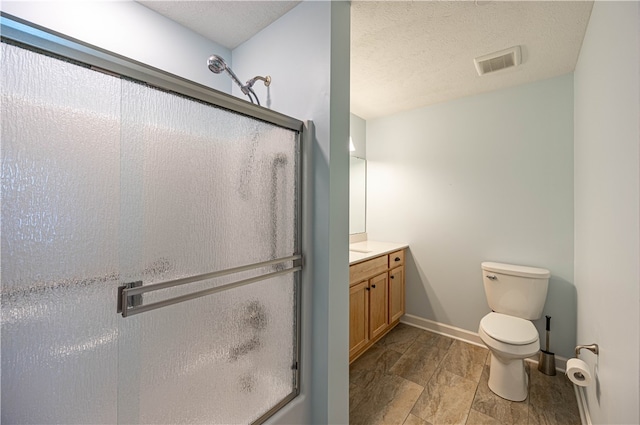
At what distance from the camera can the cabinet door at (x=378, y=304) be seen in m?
2.07

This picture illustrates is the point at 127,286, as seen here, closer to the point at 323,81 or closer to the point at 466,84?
the point at 323,81

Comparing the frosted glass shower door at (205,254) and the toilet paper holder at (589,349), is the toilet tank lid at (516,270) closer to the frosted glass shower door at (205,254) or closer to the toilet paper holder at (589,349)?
the toilet paper holder at (589,349)

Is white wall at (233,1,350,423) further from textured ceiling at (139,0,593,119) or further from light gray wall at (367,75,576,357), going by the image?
light gray wall at (367,75,576,357)

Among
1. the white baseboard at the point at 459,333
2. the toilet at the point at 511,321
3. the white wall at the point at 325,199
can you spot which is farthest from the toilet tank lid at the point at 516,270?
the white wall at the point at 325,199

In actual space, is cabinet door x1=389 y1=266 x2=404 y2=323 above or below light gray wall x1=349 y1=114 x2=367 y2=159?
below

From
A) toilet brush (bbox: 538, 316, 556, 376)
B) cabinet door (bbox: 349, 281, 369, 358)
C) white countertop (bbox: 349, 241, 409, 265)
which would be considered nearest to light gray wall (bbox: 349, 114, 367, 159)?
white countertop (bbox: 349, 241, 409, 265)

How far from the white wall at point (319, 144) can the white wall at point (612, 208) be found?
1007mm

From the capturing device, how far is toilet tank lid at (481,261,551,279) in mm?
1887

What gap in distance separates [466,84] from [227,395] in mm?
2712

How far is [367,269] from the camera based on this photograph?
2.00 metres

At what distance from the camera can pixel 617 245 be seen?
3.00 feet

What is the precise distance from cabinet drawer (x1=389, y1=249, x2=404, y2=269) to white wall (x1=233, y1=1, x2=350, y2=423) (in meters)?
1.16

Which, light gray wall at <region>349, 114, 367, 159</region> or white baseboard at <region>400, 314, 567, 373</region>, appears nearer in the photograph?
white baseboard at <region>400, 314, 567, 373</region>

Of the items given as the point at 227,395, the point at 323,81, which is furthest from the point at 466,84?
the point at 227,395
